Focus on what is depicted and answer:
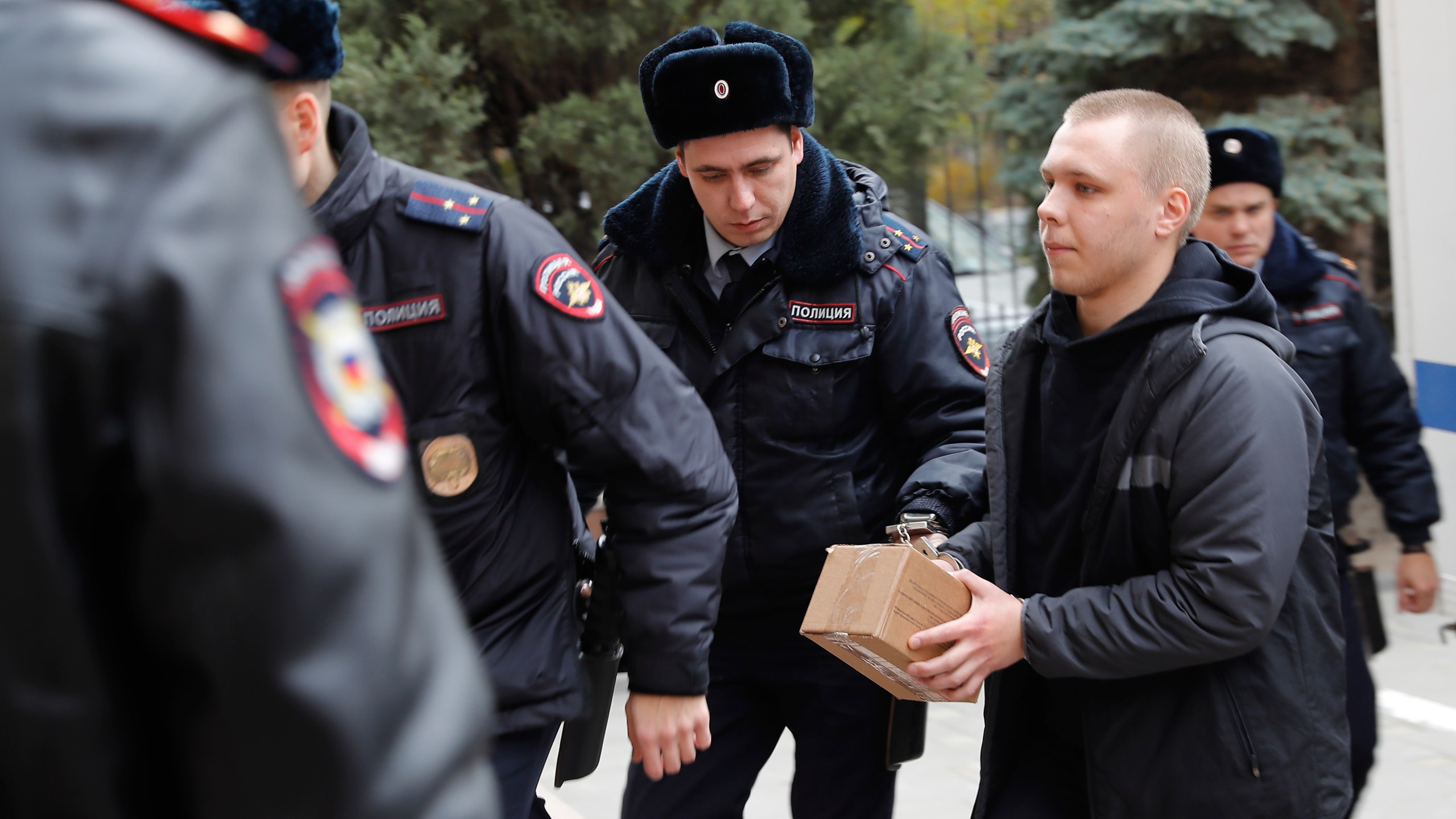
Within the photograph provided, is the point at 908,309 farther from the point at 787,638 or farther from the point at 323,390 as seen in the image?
the point at 323,390

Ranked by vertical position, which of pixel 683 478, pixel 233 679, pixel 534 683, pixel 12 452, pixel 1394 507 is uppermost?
pixel 12 452

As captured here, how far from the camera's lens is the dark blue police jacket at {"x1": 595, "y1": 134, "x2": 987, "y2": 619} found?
2.93m

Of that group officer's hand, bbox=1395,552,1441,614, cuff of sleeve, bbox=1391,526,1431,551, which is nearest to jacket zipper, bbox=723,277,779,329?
cuff of sleeve, bbox=1391,526,1431,551

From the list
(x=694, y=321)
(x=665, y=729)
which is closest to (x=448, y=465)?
(x=665, y=729)

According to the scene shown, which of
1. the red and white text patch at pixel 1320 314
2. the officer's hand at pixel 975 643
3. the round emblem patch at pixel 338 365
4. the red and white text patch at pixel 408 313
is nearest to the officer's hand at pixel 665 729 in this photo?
the officer's hand at pixel 975 643

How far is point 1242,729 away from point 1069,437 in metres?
0.59

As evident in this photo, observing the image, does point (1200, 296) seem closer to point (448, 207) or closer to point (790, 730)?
point (448, 207)

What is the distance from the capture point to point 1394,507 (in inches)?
147

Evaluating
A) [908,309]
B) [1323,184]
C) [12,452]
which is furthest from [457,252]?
[1323,184]

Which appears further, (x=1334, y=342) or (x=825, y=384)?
(x=1334, y=342)

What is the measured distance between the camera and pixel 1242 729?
2.20 metres

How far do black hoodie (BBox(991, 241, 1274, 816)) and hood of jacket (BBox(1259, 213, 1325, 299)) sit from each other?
1.35 meters

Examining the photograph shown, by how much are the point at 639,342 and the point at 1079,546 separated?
0.91m

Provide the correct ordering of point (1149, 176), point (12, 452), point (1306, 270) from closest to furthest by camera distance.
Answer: point (12, 452), point (1149, 176), point (1306, 270)
